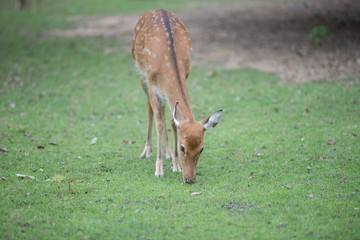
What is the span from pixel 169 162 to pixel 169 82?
62.1 inches

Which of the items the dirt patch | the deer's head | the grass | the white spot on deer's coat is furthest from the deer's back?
the dirt patch

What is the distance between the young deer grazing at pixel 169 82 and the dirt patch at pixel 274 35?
536cm

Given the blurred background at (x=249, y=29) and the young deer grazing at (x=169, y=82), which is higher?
the young deer grazing at (x=169, y=82)

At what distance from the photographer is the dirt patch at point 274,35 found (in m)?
12.6

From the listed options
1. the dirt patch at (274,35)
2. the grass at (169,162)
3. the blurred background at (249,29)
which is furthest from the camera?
the blurred background at (249,29)

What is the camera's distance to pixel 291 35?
15750 millimetres

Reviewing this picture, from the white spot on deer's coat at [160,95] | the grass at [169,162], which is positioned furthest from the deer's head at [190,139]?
the white spot on deer's coat at [160,95]

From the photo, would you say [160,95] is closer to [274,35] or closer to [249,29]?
[274,35]

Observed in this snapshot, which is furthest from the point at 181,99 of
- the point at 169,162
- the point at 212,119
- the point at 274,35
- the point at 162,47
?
the point at 274,35

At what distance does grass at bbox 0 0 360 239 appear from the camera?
4.95m

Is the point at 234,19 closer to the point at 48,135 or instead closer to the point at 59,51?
the point at 59,51

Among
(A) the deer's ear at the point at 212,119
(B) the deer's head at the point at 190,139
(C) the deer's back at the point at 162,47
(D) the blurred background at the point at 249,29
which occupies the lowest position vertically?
(D) the blurred background at the point at 249,29

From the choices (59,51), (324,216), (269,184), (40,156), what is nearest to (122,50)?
(59,51)

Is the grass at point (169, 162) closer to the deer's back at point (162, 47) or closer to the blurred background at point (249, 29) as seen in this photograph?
the blurred background at point (249, 29)
